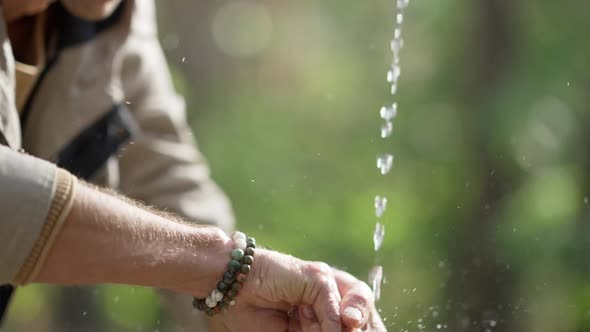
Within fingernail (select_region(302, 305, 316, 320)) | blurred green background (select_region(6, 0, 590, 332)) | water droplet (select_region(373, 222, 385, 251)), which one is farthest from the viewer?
blurred green background (select_region(6, 0, 590, 332))

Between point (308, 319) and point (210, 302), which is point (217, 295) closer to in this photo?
point (210, 302)

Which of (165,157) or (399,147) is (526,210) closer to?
(399,147)

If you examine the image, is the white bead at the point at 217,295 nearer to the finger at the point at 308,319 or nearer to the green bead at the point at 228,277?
the green bead at the point at 228,277

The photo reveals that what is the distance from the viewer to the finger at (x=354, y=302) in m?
1.72

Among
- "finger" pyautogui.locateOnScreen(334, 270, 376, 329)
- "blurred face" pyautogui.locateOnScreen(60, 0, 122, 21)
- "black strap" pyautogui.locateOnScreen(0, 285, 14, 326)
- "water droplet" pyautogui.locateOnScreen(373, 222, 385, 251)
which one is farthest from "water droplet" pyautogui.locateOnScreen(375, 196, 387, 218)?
"finger" pyautogui.locateOnScreen(334, 270, 376, 329)

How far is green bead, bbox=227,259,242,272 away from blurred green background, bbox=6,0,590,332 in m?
4.16

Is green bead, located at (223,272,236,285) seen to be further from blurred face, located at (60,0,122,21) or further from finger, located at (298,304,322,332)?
blurred face, located at (60,0,122,21)

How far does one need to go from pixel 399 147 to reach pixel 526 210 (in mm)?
1459

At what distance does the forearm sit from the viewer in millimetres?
1568

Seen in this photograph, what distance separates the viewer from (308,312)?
1.78m

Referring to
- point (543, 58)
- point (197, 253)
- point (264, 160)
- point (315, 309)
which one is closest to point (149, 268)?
point (197, 253)

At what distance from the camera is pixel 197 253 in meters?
1.68

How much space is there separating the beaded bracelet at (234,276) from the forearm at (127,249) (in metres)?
0.02

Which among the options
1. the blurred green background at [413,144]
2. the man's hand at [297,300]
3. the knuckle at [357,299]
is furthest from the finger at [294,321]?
the blurred green background at [413,144]
